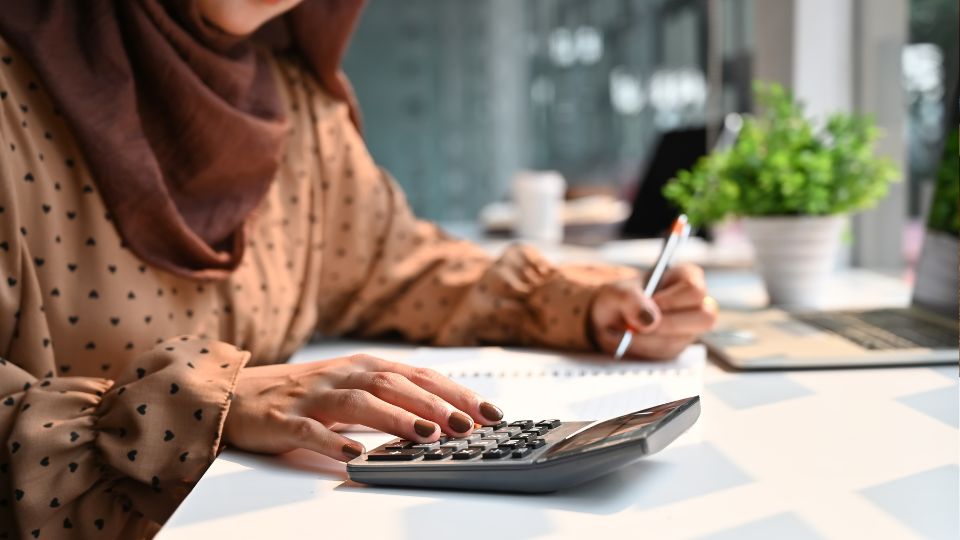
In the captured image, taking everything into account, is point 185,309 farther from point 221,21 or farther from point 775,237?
point 775,237

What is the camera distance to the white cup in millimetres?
2502

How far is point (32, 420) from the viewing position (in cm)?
66

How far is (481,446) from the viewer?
0.58m

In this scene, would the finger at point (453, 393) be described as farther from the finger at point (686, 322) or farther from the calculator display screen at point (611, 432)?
the finger at point (686, 322)

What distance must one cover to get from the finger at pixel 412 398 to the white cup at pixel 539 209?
1.83 m

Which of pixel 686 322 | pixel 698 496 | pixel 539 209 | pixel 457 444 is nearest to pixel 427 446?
pixel 457 444

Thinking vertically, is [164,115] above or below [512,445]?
above

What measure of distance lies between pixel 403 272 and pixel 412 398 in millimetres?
565

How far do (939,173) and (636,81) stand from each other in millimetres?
4804

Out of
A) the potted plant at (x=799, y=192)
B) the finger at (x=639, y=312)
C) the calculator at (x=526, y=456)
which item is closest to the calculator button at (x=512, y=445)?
the calculator at (x=526, y=456)

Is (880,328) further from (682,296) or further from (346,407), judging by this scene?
(346,407)

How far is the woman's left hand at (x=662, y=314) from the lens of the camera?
3.02ft

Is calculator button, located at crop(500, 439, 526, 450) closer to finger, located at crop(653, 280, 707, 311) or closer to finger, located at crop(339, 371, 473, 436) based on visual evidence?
finger, located at crop(339, 371, 473, 436)

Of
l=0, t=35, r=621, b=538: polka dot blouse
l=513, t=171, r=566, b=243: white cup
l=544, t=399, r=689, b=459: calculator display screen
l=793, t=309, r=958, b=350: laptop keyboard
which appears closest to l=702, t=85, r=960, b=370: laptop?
l=793, t=309, r=958, b=350: laptop keyboard
